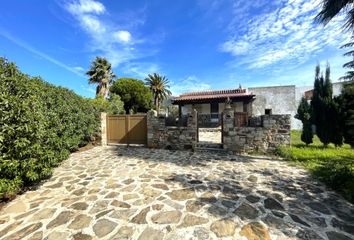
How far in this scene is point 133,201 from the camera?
3770 millimetres

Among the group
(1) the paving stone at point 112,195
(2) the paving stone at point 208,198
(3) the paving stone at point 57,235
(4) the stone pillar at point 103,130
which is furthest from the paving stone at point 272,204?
(4) the stone pillar at point 103,130

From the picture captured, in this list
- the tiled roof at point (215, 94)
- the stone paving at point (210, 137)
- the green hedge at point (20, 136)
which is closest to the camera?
the green hedge at point (20, 136)

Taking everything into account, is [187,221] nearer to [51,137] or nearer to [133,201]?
[133,201]

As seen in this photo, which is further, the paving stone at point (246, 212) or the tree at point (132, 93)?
the tree at point (132, 93)

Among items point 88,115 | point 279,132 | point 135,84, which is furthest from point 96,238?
point 135,84

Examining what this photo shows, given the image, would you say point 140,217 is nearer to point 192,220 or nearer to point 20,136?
point 192,220

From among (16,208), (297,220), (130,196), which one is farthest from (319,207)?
(16,208)

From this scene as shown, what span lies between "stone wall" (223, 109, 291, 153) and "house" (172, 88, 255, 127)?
9.20 metres

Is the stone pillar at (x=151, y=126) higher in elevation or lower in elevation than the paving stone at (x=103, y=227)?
higher

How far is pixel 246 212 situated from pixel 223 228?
691mm

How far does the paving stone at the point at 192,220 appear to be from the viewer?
117 inches

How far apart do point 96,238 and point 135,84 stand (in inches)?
986

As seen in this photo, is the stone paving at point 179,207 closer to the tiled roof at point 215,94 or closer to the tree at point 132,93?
the tiled roof at point 215,94

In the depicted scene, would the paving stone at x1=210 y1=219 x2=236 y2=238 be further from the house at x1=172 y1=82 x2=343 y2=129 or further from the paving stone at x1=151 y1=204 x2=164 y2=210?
the house at x1=172 y1=82 x2=343 y2=129
